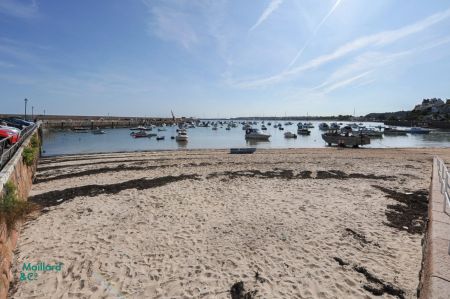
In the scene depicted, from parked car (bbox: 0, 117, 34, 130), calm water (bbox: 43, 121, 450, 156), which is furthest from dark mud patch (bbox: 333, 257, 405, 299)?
calm water (bbox: 43, 121, 450, 156)

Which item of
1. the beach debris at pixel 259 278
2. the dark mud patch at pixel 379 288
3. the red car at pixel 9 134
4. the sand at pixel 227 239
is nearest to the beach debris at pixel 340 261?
the sand at pixel 227 239

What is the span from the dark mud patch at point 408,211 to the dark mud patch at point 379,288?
354 centimetres

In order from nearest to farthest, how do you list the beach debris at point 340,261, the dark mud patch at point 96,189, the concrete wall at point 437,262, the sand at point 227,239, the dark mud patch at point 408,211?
the concrete wall at point 437,262 < the sand at point 227,239 < the beach debris at point 340,261 < the dark mud patch at point 408,211 < the dark mud patch at point 96,189

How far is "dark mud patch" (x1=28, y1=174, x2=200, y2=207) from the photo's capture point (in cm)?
1307

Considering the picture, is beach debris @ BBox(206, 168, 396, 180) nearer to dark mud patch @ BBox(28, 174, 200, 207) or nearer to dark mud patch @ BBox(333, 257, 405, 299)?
dark mud patch @ BBox(28, 174, 200, 207)

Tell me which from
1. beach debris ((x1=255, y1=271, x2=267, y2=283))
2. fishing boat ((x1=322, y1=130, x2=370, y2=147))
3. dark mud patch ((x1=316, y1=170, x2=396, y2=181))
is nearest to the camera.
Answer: beach debris ((x1=255, y1=271, x2=267, y2=283))

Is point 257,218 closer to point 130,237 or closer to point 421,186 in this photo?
point 130,237

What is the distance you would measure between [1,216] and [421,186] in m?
17.4

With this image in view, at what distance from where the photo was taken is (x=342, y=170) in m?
19.3

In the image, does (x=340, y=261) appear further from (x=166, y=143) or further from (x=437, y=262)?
(x=166, y=143)

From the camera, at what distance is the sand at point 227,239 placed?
252 inches

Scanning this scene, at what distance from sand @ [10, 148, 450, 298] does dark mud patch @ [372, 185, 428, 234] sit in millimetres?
69

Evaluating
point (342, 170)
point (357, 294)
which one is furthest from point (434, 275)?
point (342, 170)

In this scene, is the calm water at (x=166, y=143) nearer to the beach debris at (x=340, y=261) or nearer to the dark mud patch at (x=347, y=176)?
the dark mud patch at (x=347, y=176)
